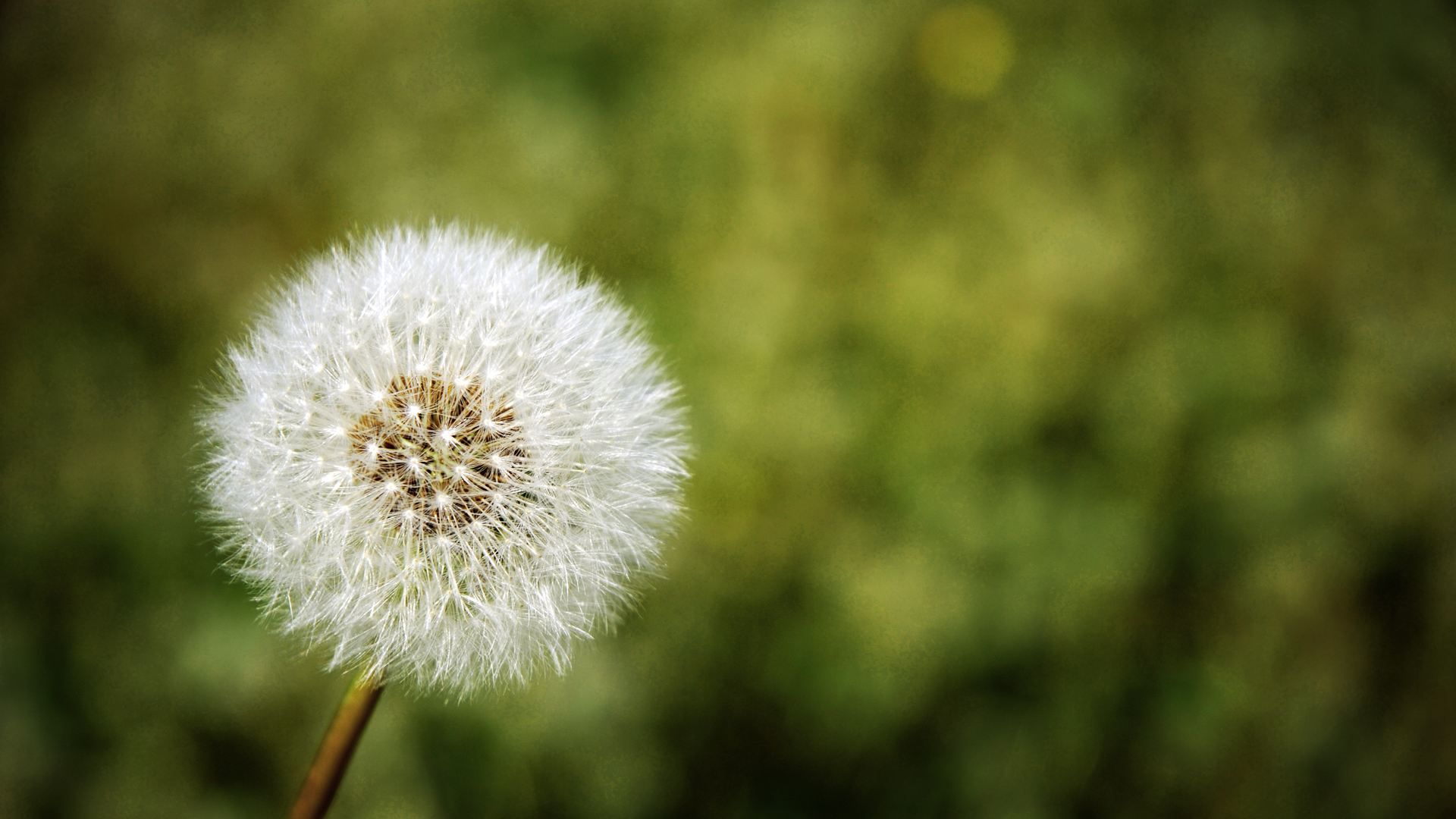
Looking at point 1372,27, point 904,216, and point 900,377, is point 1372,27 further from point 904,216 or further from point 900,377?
point 900,377

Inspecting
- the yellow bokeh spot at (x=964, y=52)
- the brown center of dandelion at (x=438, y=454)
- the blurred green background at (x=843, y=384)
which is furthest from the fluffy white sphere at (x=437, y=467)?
the yellow bokeh spot at (x=964, y=52)

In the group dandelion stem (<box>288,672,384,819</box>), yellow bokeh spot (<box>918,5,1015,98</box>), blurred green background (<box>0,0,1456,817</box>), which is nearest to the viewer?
dandelion stem (<box>288,672,384,819</box>)

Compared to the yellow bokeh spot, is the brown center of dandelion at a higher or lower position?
lower

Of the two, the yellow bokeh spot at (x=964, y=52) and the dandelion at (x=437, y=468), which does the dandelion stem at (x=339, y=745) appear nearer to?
the dandelion at (x=437, y=468)

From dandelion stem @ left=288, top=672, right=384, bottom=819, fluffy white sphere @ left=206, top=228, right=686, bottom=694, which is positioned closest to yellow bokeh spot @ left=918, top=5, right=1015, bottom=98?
fluffy white sphere @ left=206, top=228, right=686, bottom=694

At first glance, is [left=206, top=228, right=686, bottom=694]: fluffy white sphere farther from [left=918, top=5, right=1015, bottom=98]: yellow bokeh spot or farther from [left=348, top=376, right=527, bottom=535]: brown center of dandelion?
[left=918, top=5, right=1015, bottom=98]: yellow bokeh spot

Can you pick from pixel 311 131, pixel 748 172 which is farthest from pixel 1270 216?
pixel 311 131

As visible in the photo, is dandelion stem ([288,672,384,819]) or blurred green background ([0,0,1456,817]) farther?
blurred green background ([0,0,1456,817])
